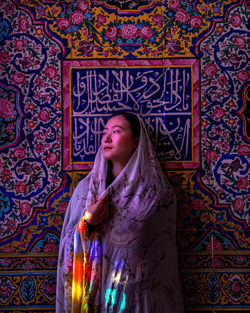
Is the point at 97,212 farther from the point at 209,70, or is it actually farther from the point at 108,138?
the point at 209,70

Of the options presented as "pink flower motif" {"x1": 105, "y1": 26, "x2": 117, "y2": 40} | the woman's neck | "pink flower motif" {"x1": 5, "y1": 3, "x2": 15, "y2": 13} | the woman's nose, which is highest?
"pink flower motif" {"x1": 5, "y1": 3, "x2": 15, "y2": 13}

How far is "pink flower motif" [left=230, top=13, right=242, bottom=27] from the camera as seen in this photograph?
6.81 ft

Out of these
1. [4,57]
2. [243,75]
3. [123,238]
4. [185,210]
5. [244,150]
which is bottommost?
[123,238]

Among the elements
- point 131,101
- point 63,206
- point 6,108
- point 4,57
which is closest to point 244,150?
point 131,101

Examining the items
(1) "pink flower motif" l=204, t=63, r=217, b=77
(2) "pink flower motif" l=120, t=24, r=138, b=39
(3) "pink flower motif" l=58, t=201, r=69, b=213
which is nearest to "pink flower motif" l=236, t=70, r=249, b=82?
(1) "pink flower motif" l=204, t=63, r=217, b=77

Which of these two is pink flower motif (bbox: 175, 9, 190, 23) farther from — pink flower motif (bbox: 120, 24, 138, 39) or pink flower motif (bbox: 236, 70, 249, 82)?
pink flower motif (bbox: 236, 70, 249, 82)

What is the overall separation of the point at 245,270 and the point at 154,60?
1427mm

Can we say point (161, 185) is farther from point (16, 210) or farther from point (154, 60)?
point (16, 210)

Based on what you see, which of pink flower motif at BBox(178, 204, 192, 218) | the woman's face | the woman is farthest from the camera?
pink flower motif at BBox(178, 204, 192, 218)

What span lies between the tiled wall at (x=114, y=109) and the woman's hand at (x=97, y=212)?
0.35m

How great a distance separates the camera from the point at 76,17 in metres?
2.09

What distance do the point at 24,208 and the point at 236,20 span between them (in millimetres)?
1807

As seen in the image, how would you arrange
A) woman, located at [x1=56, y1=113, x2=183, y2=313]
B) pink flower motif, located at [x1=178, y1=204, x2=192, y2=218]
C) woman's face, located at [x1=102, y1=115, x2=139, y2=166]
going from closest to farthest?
woman, located at [x1=56, y1=113, x2=183, y2=313] < woman's face, located at [x1=102, y1=115, x2=139, y2=166] < pink flower motif, located at [x1=178, y1=204, x2=192, y2=218]

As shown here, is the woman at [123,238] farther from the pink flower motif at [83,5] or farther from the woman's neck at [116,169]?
the pink flower motif at [83,5]
